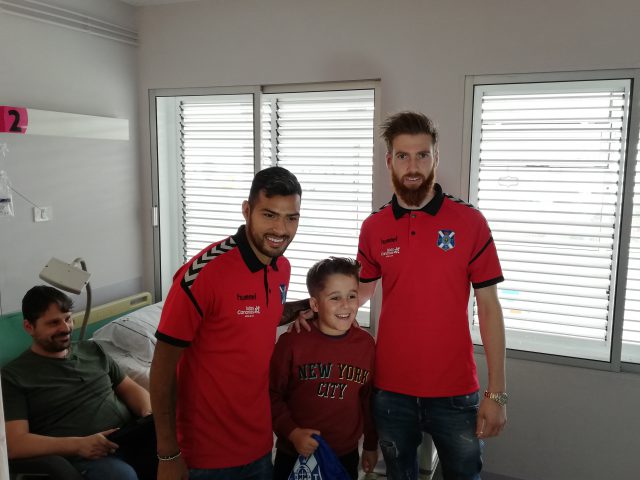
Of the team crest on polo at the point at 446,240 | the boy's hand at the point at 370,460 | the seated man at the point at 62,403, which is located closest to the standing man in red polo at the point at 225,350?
the boy's hand at the point at 370,460

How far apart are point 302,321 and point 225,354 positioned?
39 cm

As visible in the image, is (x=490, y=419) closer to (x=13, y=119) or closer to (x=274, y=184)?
(x=274, y=184)

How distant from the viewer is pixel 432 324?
6.55ft

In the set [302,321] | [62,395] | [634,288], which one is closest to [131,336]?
[62,395]

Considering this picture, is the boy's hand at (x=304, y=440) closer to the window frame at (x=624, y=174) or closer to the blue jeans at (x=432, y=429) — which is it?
the blue jeans at (x=432, y=429)

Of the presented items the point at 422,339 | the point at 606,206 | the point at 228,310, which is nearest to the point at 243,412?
the point at 228,310

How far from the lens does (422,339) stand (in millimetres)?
2002

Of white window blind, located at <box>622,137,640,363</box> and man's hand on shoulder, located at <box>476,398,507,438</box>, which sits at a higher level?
white window blind, located at <box>622,137,640,363</box>

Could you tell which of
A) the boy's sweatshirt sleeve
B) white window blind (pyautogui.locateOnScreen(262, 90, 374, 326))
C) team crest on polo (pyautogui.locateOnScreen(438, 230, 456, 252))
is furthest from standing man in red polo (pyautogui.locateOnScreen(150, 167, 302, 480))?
white window blind (pyautogui.locateOnScreen(262, 90, 374, 326))

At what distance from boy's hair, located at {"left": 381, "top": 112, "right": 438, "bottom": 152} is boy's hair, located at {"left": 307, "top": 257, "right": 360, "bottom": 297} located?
1.61ft

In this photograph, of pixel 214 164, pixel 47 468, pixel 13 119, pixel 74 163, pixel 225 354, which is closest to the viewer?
pixel 225 354

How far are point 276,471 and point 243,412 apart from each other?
1.33 feet

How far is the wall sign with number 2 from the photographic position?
2.75 m

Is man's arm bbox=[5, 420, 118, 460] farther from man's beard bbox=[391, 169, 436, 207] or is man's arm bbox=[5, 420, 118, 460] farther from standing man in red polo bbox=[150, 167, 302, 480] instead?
man's beard bbox=[391, 169, 436, 207]
